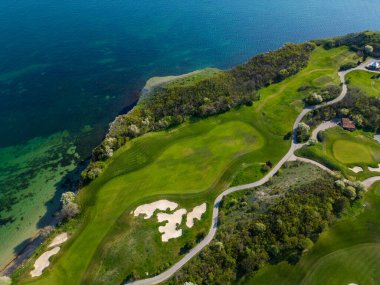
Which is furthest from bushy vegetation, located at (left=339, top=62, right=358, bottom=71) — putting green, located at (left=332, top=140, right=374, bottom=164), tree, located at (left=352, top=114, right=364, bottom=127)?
putting green, located at (left=332, top=140, right=374, bottom=164)

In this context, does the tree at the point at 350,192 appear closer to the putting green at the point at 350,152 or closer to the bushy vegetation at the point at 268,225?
the bushy vegetation at the point at 268,225

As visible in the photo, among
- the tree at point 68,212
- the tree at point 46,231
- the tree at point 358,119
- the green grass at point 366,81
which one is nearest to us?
the tree at point 46,231

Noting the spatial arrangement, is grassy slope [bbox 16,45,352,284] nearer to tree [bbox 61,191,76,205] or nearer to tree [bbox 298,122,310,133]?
tree [bbox 61,191,76,205]

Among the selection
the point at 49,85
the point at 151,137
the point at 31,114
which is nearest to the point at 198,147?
the point at 151,137

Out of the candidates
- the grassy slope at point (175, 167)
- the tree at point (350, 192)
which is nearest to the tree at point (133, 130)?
the grassy slope at point (175, 167)

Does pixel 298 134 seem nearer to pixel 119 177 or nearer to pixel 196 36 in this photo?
pixel 119 177

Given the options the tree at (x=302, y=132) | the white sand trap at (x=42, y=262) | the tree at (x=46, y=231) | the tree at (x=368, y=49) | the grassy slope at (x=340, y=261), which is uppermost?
the tree at (x=368, y=49)
